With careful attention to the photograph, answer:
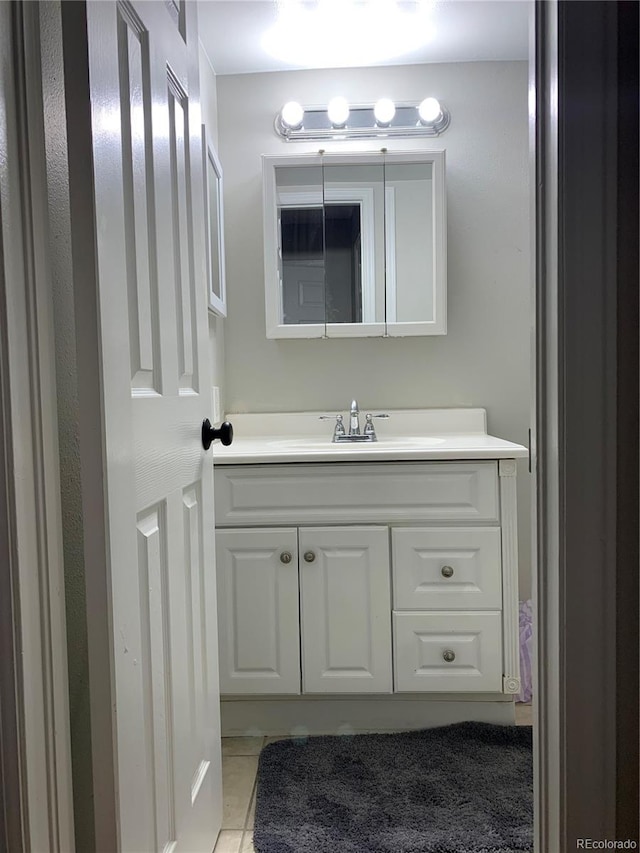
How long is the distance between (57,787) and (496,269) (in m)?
1.98

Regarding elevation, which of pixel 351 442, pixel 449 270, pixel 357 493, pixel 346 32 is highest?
pixel 346 32

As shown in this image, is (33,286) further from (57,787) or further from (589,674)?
(589,674)

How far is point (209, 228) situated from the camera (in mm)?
1889

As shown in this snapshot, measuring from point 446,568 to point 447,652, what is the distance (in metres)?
0.23

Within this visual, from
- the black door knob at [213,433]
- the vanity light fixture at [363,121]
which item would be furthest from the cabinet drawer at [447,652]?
the vanity light fixture at [363,121]

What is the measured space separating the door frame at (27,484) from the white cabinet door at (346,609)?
1025mm

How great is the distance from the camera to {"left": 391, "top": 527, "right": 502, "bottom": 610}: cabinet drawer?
1676 millimetres

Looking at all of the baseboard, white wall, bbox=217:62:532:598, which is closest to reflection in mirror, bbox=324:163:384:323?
white wall, bbox=217:62:532:598

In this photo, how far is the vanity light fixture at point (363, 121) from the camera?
6.85ft

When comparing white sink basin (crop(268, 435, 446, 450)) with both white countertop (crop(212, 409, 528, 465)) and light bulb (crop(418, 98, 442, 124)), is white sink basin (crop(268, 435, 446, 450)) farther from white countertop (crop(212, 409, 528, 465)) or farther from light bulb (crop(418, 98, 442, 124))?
light bulb (crop(418, 98, 442, 124))

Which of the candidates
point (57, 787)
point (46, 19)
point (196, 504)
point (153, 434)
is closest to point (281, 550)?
point (196, 504)

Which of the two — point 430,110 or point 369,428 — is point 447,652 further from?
point 430,110

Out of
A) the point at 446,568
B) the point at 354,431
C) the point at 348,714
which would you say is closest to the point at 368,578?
the point at 446,568

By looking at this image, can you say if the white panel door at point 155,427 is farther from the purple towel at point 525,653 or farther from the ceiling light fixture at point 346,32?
the purple towel at point 525,653
